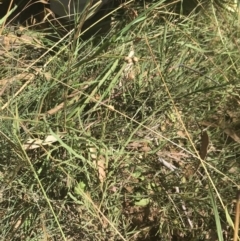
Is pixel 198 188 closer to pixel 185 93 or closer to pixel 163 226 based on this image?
pixel 163 226

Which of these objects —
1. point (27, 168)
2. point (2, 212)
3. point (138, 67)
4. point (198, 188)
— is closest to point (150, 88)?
point (138, 67)

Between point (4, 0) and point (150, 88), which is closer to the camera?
point (150, 88)

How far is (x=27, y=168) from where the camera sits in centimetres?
145

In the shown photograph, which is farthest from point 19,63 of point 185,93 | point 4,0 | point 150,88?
point 185,93

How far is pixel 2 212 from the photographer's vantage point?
1.46 metres

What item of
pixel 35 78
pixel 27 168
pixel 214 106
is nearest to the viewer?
pixel 27 168

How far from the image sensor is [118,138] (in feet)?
5.11

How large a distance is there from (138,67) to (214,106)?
0.30 m

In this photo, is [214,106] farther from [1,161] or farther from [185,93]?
[1,161]

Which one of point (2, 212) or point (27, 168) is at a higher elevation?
point (27, 168)

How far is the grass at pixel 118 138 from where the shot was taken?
1.46 m

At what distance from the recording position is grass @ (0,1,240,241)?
1464 mm

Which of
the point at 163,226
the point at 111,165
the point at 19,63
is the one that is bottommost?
the point at 163,226

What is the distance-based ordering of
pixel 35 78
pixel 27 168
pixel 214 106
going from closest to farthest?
pixel 27 168 < pixel 35 78 < pixel 214 106
